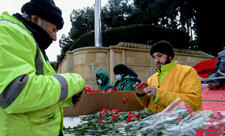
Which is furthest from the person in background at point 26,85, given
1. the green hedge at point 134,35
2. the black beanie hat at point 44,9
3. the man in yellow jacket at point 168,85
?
the green hedge at point 134,35

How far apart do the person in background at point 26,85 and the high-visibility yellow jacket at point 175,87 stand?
1255 mm

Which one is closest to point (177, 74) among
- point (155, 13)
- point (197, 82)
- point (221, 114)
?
point (197, 82)

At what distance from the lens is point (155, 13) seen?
19234mm

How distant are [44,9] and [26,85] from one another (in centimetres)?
58

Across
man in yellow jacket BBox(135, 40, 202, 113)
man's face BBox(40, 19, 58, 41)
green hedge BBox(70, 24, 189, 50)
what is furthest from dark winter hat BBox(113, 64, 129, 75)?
green hedge BBox(70, 24, 189, 50)

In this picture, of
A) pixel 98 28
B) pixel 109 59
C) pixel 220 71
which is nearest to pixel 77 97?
pixel 220 71

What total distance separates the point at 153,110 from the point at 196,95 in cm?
58

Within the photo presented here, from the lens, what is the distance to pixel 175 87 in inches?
90.9

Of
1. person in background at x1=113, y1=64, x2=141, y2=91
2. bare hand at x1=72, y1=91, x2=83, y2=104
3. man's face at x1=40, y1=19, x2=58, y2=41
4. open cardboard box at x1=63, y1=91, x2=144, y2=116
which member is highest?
man's face at x1=40, y1=19, x2=58, y2=41

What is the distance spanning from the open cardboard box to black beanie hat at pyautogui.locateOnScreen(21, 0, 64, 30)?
205 cm

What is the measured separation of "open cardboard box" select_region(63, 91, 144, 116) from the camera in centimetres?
313

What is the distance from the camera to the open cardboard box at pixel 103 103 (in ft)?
10.3

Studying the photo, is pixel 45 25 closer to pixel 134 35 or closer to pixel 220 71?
pixel 220 71

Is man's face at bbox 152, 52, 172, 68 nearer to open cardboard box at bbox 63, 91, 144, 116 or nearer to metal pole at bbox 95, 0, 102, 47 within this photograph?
open cardboard box at bbox 63, 91, 144, 116
